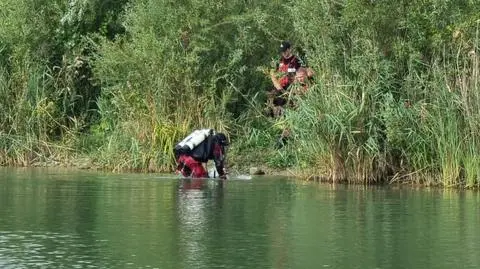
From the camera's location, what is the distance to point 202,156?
19.3 metres

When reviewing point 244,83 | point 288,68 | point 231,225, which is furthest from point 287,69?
point 231,225

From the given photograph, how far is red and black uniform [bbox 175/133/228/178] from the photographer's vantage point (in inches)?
759

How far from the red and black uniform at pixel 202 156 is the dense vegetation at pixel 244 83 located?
4.56 feet

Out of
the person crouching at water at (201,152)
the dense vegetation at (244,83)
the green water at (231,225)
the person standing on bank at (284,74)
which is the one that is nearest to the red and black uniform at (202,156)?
the person crouching at water at (201,152)

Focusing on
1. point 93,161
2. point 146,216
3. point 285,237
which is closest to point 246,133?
point 93,161

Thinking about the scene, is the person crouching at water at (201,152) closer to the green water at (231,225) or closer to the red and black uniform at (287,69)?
the green water at (231,225)

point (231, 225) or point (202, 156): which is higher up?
point (202, 156)

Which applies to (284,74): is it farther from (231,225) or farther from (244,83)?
(231,225)

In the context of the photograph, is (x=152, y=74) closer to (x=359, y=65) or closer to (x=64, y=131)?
(x=64, y=131)

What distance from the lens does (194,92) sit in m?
22.0

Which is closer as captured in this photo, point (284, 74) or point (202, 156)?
point (202, 156)

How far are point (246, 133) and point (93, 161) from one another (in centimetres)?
318

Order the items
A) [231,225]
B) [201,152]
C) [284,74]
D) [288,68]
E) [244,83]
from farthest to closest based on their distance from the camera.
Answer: [244,83]
[284,74]
[288,68]
[201,152]
[231,225]

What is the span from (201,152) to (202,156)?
0.09m
